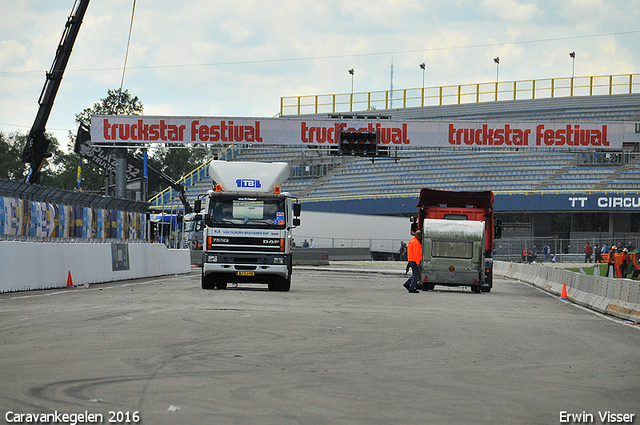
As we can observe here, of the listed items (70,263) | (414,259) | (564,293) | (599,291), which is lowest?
(564,293)

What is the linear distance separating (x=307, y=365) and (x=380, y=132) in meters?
33.6

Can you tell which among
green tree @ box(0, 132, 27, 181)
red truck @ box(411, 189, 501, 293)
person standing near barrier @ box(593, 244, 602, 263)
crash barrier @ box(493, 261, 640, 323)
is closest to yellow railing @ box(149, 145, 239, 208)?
person standing near barrier @ box(593, 244, 602, 263)

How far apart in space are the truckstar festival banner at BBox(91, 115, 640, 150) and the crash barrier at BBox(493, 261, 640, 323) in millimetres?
10614

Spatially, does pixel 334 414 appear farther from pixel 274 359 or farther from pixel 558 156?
pixel 558 156

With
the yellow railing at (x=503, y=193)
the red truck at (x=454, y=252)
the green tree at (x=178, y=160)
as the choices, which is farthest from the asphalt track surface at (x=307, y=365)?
the green tree at (x=178, y=160)

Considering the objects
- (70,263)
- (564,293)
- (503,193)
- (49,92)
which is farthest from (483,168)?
(70,263)

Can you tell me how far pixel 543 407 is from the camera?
22.9 feet

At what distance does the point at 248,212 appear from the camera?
22.9 m

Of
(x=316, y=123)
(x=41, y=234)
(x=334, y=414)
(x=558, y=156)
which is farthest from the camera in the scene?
(x=558, y=156)

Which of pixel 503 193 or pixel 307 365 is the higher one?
pixel 503 193

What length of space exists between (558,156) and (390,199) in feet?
40.5

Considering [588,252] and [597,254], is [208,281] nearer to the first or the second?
[597,254]

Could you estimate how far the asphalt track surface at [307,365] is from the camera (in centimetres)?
661

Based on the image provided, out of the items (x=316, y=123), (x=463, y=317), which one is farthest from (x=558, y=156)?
(x=463, y=317)
